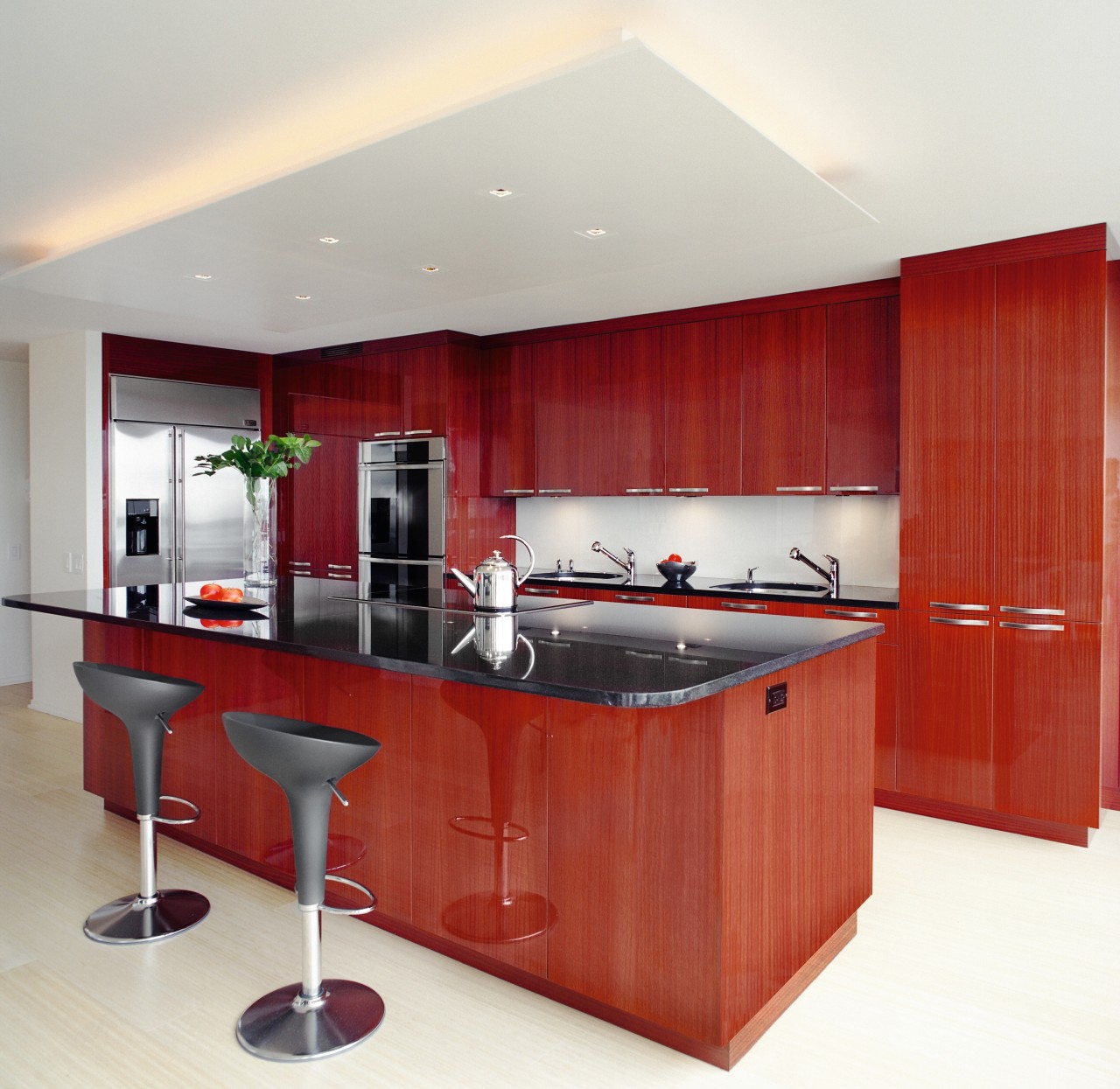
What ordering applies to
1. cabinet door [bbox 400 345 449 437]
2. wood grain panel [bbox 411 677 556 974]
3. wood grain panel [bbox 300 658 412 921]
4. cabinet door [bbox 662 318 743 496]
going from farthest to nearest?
cabinet door [bbox 400 345 449 437] < cabinet door [bbox 662 318 743 496] < wood grain panel [bbox 300 658 412 921] < wood grain panel [bbox 411 677 556 974]

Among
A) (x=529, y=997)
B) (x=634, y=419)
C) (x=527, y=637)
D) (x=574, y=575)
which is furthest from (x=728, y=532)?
(x=529, y=997)

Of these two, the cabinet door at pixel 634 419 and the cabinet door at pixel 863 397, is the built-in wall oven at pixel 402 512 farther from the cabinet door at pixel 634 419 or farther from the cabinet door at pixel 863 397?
the cabinet door at pixel 863 397

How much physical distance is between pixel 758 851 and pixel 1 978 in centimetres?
214

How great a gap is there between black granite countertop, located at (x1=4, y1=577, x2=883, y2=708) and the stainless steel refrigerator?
2205 millimetres

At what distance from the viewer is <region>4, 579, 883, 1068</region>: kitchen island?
2082 mm

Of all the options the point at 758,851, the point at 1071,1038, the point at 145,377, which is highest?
the point at 145,377

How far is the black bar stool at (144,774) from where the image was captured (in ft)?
9.00

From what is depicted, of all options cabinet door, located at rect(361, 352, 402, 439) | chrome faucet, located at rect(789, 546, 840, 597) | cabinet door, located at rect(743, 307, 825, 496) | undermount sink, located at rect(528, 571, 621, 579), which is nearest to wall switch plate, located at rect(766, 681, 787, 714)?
chrome faucet, located at rect(789, 546, 840, 597)

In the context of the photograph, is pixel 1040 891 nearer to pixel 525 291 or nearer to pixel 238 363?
pixel 525 291

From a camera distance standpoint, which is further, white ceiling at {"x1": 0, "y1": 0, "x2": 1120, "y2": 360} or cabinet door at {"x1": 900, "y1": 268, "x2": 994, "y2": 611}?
cabinet door at {"x1": 900, "y1": 268, "x2": 994, "y2": 611}

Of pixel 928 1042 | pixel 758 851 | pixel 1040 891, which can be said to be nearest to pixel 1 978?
pixel 758 851

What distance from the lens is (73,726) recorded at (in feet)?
18.5

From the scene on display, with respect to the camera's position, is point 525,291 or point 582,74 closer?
point 582,74

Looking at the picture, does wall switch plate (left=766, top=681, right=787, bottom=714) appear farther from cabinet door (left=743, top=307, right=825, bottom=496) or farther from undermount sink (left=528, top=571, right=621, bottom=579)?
undermount sink (left=528, top=571, right=621, bottom=579)
